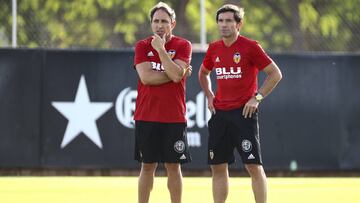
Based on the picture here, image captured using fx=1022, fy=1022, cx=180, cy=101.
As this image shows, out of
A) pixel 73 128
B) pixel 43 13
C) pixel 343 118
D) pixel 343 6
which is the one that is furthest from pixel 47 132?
pixel 343 6

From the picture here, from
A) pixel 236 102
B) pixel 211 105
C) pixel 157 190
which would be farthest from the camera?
pixel 157 190

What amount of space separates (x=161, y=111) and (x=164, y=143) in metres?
0.28

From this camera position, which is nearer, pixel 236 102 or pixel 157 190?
pixel 236 102

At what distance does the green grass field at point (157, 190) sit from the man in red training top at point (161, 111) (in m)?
1.70

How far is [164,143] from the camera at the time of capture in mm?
8781

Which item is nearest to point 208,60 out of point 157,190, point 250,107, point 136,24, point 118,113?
point 250,107

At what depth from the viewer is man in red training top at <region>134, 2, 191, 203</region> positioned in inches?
342

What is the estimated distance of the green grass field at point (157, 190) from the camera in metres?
10.7

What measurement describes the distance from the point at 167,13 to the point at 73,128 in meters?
5.97

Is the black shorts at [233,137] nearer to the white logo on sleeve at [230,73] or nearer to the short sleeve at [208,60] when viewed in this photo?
the white logo on sleeve at [230,73]

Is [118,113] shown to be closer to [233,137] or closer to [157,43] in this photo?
[233,137]

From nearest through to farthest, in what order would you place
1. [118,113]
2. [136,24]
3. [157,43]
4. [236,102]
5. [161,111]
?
[157,43]
[161,111]
[236,102]
[118,113]
[136,24]

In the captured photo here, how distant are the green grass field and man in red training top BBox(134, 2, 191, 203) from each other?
1.70 meters

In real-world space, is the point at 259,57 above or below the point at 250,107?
above
